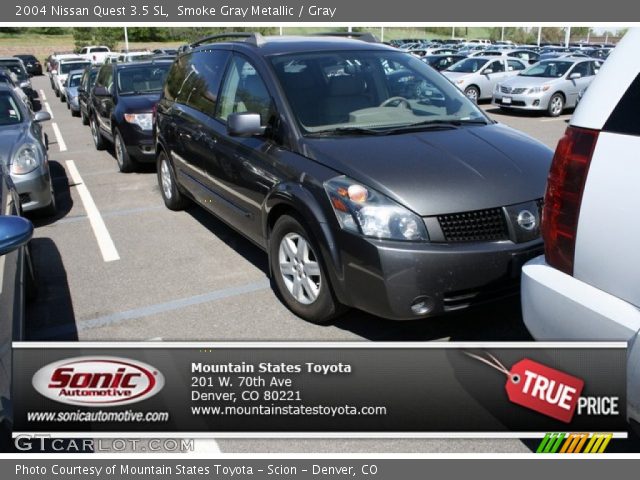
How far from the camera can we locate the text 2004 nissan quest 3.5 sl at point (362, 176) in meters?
3.42

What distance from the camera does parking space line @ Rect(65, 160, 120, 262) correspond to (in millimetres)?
5848

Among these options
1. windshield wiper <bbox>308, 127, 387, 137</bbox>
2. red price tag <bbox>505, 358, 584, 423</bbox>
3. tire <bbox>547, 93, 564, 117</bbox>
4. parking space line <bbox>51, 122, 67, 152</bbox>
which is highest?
windshield wiper <bbox>308, 127, 387, 137</bbox>

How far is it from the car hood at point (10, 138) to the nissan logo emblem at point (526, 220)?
17.4 feet

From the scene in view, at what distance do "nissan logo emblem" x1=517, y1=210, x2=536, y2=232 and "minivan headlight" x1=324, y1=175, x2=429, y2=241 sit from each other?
0.61m

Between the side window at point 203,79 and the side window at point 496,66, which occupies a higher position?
the side window at point 203,79

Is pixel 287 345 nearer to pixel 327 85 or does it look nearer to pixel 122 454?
pixel 122 454

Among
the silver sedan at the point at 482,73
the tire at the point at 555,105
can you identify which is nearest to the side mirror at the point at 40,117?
the tire at the point at 555,105

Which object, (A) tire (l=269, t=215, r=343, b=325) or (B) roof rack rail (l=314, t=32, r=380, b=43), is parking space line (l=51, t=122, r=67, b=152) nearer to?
(B) roof rack rail (l=314, t=32, r=380, b=43)

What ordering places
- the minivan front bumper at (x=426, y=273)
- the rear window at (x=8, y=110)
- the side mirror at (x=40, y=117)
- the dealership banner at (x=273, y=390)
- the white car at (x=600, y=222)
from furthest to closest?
the side mirror at (x=40, y=117) < the rear window at (x=8, y=110) < the minivan front bumper at (x=426, y=273) < the dealership banner at (x=273, y=390) < the white car at (x=600, y=222)

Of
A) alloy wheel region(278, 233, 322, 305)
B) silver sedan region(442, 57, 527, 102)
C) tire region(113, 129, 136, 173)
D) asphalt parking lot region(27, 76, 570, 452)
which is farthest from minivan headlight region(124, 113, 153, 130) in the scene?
silver sedan region(442, 57, 527, 102)

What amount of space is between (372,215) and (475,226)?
0.59m

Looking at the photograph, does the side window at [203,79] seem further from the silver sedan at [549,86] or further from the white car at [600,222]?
the silver sedan at [549,86]

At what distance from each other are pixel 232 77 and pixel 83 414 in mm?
3069

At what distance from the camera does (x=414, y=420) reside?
118 inches
